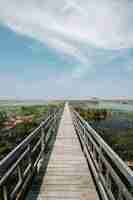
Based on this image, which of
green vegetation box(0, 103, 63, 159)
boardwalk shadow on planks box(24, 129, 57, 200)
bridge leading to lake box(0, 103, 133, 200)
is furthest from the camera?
green vegetation box(0, 103, 63, 159)

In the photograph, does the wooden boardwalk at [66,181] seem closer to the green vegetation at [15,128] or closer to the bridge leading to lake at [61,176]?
the bridge leading to lake at [61,176]

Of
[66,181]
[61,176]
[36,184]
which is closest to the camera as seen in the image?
[36,184]

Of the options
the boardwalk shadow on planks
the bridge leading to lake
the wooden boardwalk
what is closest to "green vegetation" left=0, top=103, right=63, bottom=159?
the wooden boardwalk

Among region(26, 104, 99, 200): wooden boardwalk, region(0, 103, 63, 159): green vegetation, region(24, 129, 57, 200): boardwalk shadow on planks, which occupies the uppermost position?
region(24, 129, 57, 200): boardwalk shadow on planks

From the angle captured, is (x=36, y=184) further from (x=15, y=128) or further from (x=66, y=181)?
(x=15, y=128)

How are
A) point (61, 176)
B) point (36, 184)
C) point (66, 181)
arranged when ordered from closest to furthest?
point (36, 184) → point (66, 181) → point (61, 176)

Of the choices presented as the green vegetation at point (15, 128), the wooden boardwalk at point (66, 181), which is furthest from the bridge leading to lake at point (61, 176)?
the green vegetation at point (15, 128)

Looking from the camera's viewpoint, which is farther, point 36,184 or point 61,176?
point 61,176

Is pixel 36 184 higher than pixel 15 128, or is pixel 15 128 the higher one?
pixel 36 184

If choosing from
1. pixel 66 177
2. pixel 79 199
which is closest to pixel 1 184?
pixel 79 199

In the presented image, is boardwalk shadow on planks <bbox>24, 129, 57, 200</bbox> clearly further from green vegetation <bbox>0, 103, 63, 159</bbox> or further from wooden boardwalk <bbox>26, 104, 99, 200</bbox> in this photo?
green vegetation <bbox>0, 103, 63, 159</bbox>

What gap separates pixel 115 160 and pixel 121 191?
406 millimetres

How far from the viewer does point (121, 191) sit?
229 cm

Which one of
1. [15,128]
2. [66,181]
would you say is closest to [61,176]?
[66,181]
